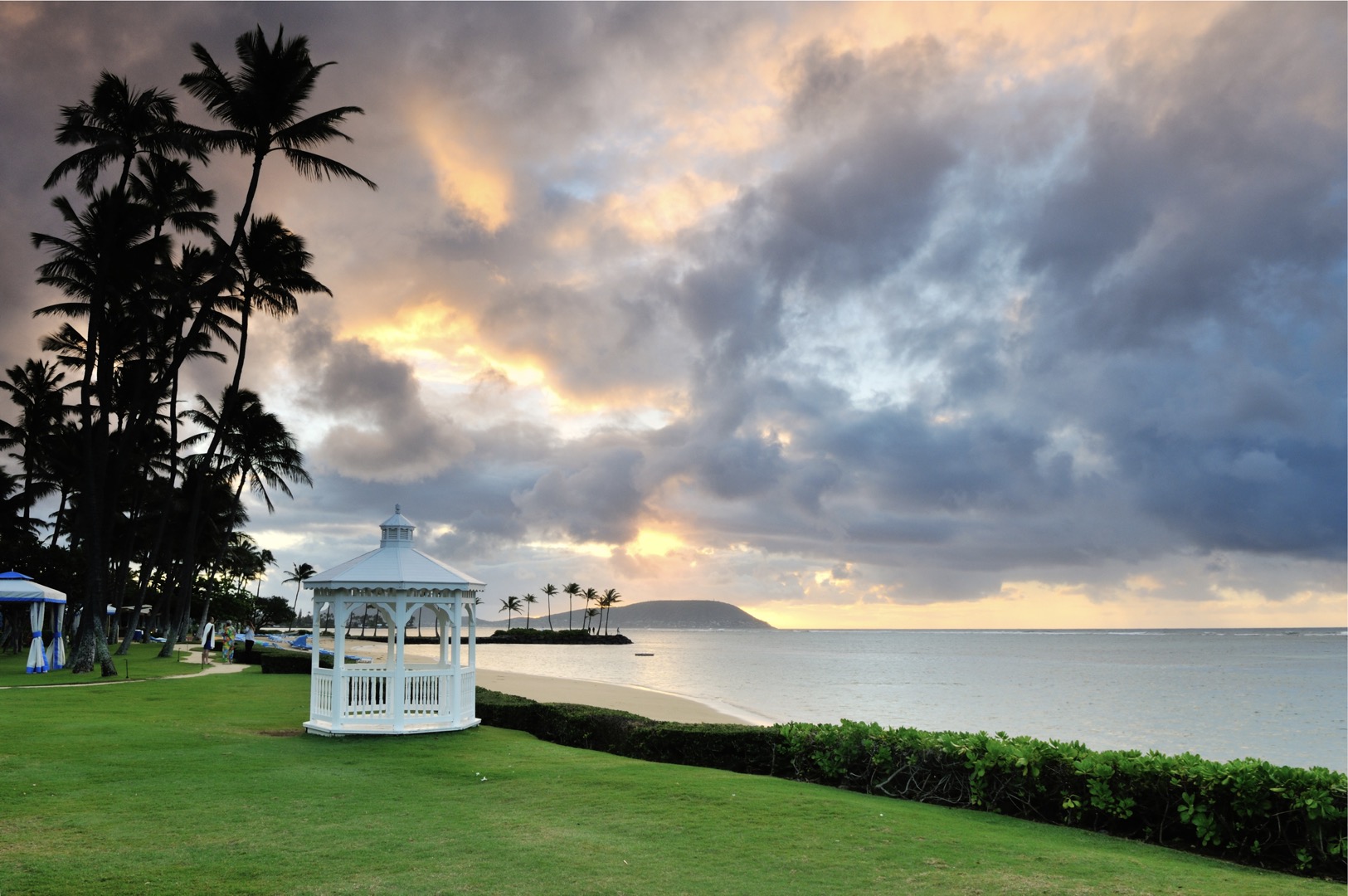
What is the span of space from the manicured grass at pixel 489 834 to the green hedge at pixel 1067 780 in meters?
0.54

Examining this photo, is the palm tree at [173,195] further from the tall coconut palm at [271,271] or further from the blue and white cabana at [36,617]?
the blue and white cabana at [36,617]

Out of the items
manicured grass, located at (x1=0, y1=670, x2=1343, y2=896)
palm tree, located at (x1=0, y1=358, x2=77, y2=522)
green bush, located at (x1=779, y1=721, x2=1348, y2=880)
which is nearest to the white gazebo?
manicured grass, located at (x1=0, y1=670, x2=1343, y2=896)

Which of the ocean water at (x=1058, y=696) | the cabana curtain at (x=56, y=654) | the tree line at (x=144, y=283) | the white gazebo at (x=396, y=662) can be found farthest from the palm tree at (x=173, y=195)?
the ocean water at (x=1058, y=696)

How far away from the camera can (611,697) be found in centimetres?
3669

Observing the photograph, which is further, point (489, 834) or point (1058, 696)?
point (1058, 696)

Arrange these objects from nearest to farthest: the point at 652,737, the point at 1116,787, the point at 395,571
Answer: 1. the point at 1116,787
2. the point at 652,737
3. the point at 395,571

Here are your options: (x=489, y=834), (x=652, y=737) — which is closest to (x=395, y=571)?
(x=652, y=737)

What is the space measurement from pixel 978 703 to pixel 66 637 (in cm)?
4596

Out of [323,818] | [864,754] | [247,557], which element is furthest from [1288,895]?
[247,557]

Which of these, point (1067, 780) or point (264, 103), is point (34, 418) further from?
point (1067, 780)

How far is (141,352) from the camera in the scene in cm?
3173

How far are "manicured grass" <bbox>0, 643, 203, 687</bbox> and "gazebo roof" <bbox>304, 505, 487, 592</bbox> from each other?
14.0m

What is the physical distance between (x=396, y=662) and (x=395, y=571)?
69.9 inches

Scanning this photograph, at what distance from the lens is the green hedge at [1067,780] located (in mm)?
8492
